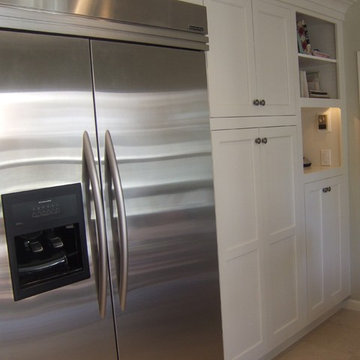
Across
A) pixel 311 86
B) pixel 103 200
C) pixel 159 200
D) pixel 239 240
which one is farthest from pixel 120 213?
pixel 311 86

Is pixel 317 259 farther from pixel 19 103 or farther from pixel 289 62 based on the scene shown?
pixel 19 103

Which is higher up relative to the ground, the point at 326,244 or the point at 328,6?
the point at 328,6

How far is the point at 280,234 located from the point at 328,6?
63.1 inches

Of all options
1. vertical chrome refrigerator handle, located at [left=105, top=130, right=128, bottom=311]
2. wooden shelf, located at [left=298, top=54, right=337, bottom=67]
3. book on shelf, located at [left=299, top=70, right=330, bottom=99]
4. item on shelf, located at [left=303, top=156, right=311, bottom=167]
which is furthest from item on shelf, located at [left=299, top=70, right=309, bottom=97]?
vertical chrome refrigerator handle, located at [left=105, top=130, right=128, bottom=311]

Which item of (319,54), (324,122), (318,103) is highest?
(319,54)

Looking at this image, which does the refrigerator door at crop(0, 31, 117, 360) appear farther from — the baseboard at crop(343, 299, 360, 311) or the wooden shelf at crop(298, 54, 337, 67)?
the baseboard at crop(343, 299, 360, 311)

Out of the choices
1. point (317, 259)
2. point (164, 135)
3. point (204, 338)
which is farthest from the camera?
point (317, 259)

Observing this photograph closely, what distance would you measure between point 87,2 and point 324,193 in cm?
208

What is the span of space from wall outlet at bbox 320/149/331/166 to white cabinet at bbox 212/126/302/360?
26.5 inches

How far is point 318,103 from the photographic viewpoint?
2.71 meters

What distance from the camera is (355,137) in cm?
299

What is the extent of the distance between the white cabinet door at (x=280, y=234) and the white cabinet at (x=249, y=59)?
0.64 ft

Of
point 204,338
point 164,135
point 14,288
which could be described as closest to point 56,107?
point 164,135

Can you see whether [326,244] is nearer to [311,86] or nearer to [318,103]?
[318,103]
